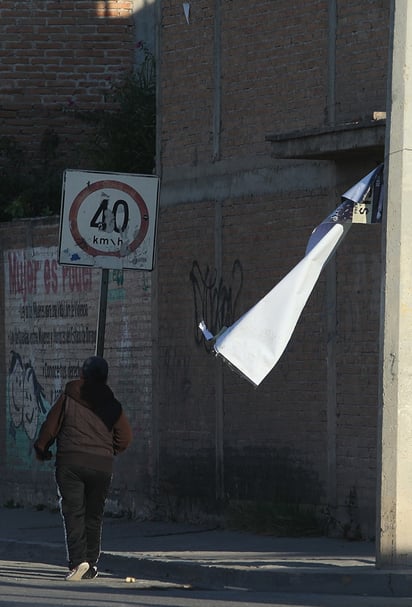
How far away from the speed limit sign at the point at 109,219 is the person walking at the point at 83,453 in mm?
1512

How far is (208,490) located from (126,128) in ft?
19.0

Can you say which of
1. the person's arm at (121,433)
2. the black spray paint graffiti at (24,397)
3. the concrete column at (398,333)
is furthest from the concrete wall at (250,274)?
the person's arm at (121,433)

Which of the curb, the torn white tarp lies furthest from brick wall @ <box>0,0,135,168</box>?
the torn white tarp

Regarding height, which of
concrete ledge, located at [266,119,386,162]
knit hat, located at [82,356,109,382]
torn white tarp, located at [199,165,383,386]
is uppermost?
concrete ledge, located at [266,119,386,162]

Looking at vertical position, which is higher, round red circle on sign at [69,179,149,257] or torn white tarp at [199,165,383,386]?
round red circle on sign at [69,179,149,257]

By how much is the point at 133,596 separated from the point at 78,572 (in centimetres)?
101

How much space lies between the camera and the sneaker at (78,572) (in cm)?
1227

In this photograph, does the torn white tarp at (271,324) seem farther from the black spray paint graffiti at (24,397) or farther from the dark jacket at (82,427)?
the black spray paint graffiti at (24,397)

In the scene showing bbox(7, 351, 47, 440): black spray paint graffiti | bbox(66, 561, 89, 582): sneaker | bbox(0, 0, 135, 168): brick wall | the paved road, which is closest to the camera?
the paved road

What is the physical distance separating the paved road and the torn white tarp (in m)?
1.63

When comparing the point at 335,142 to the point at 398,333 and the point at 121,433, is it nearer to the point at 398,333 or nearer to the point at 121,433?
the point at 398,333

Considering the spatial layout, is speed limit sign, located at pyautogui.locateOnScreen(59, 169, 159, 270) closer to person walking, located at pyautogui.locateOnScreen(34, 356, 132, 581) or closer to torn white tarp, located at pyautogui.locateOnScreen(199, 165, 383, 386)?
person walking, located at pyautogui.locateOnScreen(34, 356, 132, 581)

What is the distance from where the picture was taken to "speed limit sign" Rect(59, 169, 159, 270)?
44.6ft

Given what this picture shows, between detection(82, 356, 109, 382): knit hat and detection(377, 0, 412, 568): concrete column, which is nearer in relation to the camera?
detection(377, 0, 412, 568): concrete column
